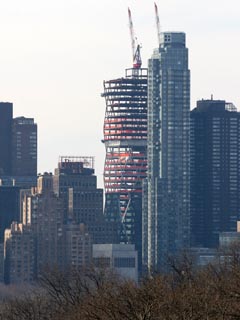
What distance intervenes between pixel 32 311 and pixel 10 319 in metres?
6.01

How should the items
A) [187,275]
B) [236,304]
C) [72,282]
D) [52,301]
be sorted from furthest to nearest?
[72,282], [52,301], [187,275], [236,304]

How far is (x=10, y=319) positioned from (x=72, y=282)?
33.0 metres

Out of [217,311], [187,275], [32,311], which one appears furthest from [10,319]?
[217,311]

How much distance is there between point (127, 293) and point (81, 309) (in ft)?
23.4

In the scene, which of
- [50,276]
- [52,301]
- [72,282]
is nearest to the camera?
[52,301]

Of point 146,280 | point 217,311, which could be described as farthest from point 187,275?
point 217,311

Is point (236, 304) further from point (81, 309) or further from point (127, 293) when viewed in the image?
point (81, 309)

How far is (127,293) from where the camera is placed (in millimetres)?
77438

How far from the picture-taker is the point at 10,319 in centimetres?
10169

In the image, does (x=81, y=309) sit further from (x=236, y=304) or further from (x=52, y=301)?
(x=52, y=301)

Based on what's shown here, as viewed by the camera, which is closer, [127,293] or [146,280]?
[127,293]

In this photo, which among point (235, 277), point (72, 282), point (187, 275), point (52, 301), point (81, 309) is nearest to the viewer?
point (235, 277)

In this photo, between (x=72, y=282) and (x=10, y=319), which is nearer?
(x=10, y=319)

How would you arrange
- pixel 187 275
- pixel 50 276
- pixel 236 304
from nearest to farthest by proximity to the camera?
pixel 236 304 < pixel 187 275 < pixel 50 276
